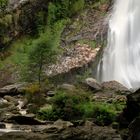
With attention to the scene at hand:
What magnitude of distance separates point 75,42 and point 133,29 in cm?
642

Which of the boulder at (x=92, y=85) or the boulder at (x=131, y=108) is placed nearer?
the boulder at (x=131, y=108)

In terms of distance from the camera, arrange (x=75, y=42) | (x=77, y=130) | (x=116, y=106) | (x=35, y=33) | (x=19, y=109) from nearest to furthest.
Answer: (x=77, y=130) < (x=116, y=106) < (x=19, y=109) < (x=75, y=42) < (x=35, y=33)

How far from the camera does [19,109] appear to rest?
3303cm

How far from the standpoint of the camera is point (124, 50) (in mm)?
47344

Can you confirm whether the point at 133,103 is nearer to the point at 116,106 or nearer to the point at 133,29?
the point at 116,106

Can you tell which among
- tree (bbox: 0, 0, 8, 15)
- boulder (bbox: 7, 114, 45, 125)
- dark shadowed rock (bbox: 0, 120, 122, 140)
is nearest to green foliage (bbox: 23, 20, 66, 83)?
tree (bbox: 0, 0, 8, 15)

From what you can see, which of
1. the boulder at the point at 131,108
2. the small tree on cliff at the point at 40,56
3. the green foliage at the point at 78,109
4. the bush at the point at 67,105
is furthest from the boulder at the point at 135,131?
the small tree on cliff at the point at 40,56

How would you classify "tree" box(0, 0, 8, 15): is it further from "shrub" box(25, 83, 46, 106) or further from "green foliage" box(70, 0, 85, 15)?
"shrub" box(25, 83, 46, 106)

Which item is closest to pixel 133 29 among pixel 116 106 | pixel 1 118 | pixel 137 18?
pixel 137 18

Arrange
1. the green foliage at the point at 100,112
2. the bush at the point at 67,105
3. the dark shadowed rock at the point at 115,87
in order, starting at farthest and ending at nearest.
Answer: the dark shadowed rock at the point at 115,87, the bush at the point at 67,105, the green foliage at the point at 100,112

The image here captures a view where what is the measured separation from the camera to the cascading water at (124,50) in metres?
45.2

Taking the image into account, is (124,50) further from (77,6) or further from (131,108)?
(131,108)

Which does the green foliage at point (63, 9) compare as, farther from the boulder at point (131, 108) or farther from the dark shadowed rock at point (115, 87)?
the boulder at point (131, 108)

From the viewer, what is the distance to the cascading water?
45.2 metres
